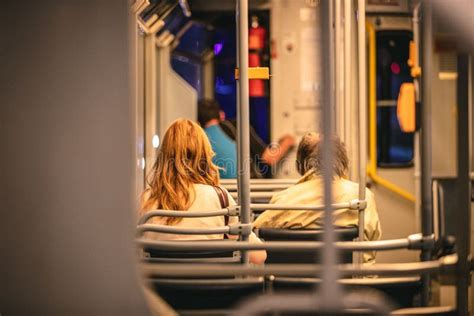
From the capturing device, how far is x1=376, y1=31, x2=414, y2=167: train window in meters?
7.07

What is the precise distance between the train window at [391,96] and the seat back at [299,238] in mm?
3711

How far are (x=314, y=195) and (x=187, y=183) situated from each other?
0.72m

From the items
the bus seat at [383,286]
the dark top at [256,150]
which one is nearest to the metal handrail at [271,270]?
the bus seat at [383,286]

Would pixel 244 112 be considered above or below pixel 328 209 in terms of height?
above

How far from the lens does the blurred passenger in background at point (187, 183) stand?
3.69 m

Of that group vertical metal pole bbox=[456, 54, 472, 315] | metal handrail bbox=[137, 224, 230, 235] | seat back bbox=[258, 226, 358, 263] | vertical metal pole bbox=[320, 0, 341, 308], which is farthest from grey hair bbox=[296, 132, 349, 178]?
vertical metal pole bbox=[320, 0, 341, 308]

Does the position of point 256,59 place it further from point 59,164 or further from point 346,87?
point 59,164

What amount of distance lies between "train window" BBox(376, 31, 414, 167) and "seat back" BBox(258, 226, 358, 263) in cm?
371

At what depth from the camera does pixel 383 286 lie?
2734 mm

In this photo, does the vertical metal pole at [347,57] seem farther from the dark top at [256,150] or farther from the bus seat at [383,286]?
the bus seat at [383,286]

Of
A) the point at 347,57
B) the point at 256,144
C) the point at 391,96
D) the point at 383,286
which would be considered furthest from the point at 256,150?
the point at 383,286

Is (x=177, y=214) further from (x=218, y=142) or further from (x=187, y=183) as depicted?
(x=218, y=142)

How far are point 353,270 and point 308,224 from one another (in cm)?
190

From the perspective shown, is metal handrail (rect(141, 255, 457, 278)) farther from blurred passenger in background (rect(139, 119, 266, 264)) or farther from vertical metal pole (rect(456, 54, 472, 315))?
blurred passenger in background (rect(139, 119, 266, 264))
